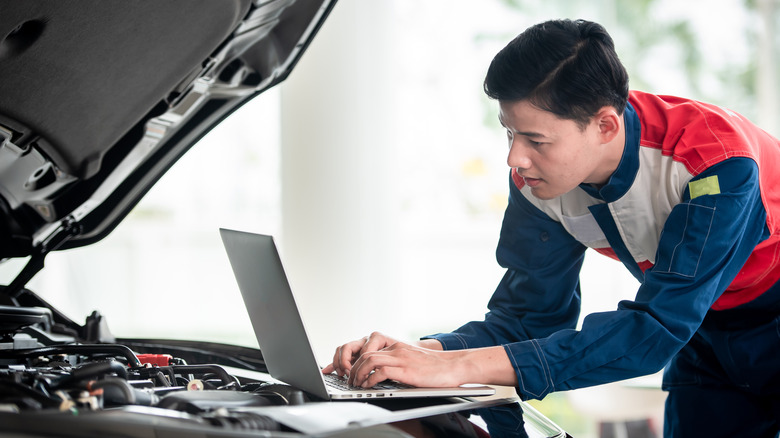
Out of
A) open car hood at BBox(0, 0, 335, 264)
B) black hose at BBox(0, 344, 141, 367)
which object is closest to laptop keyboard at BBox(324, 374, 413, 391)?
black hose at BBox(0, 344, 141, 367)

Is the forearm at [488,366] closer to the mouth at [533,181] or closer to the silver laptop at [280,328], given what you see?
the silver laptop at [280,328]

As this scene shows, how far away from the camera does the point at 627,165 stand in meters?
1.29

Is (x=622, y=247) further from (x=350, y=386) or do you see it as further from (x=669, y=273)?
(x=350, y=386)

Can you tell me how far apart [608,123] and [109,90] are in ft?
2.85

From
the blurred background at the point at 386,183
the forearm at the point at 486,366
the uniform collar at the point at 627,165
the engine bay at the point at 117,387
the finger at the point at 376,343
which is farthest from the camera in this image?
the blurred background at the point at 386,183

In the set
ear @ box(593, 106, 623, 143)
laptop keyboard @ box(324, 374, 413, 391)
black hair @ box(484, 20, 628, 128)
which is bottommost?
laptop keyboard @ box(324, 374, 413, 391)

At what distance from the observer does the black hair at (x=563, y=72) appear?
1169mm

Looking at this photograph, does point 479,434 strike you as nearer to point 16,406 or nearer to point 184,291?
point 16,406

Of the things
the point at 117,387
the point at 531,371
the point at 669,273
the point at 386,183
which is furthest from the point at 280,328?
the point at 386,183

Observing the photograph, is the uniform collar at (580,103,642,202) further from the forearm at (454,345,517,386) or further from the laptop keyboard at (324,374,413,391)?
the laptop keyboard at (324,374,413,391)

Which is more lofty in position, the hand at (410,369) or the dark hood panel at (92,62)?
the dark hood panel at (92,62)

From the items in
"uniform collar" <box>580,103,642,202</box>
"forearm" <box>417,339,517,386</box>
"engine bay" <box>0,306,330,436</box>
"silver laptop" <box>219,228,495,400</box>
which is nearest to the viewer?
"engine bay" <box>0,306,330,436</box>

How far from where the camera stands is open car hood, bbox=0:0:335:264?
3.37 feet

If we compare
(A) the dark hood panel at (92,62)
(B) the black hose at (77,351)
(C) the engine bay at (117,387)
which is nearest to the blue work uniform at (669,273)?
(C) the engine bay at (117,387)
